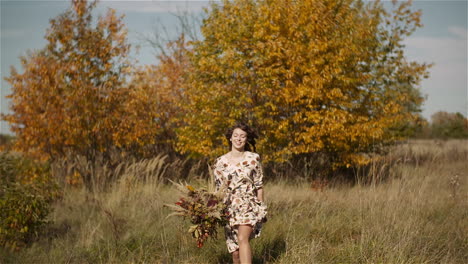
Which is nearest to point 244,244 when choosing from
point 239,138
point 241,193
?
point 241,193

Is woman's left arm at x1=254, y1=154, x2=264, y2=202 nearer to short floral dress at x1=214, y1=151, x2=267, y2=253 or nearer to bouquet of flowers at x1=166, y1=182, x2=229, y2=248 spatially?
short floral dress at x1=214, y1=151, x2=267, y2=253

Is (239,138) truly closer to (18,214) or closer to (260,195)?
(260,195)

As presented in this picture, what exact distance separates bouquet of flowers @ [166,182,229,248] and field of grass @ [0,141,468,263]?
105cm

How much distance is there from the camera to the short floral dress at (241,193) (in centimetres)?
420

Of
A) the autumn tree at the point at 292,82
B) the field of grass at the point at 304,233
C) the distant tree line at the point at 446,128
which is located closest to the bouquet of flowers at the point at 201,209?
the field of grass at the point at 304,233

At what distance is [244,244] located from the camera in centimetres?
407

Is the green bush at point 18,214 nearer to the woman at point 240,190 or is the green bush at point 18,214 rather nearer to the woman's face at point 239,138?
the woman at point 240,190

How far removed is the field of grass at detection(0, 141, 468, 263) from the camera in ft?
16.2

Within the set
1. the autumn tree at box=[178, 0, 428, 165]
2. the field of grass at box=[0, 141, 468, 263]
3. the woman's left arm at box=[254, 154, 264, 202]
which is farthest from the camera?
the autumn tree at box=[178, 0, 428, 165]

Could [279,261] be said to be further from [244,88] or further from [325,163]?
[325,163]

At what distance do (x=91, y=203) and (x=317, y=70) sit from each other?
548 cm

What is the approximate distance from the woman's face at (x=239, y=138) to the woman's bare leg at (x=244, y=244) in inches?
31.7

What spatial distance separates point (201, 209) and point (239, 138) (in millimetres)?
850

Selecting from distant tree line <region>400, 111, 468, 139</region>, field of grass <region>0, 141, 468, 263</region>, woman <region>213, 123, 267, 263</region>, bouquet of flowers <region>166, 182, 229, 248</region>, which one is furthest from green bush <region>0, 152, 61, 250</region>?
distant tree line <region>400, 111, 468, 139</region>
